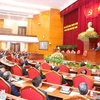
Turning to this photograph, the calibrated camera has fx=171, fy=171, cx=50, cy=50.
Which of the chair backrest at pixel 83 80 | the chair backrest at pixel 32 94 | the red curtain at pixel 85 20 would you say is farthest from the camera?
the red curtain at pixel 85 20

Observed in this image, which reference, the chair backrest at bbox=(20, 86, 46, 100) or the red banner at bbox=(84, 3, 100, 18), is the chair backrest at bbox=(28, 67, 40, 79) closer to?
the chair backrest at bbox=(20, 86, 46, 100)

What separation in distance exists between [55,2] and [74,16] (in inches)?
81.0

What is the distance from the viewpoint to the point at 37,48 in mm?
17938

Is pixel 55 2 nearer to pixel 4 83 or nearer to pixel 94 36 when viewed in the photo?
pixel 94 36

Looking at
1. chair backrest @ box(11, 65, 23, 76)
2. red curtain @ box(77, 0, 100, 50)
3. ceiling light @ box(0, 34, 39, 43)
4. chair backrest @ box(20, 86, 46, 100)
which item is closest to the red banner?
red curtain @ box(77, 0, 100, 50)

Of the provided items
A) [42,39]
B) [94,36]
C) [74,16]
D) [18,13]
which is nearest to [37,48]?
[42,39]

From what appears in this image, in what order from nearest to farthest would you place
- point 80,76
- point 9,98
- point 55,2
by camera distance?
point 9,98 < point 80,76 < point 55,2

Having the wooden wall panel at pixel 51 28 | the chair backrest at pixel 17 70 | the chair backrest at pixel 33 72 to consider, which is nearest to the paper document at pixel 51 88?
the chair backrest at pixel 33 72

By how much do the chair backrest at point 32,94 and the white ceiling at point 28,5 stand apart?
1219 centimetres

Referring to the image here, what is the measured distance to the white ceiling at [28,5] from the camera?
1456 cm

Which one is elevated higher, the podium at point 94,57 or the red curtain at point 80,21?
the red curtain at point 80,21

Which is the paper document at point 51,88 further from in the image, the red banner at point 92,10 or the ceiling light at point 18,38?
the ceiling light at point 18,38

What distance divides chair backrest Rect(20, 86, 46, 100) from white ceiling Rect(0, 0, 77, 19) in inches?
480

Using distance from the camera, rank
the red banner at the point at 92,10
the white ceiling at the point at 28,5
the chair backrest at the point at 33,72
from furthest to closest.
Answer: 1. the white ceiling at the point at 28,5
2. the red banner at the point at 92,10
3. the chair backrest at the point at 33,72
